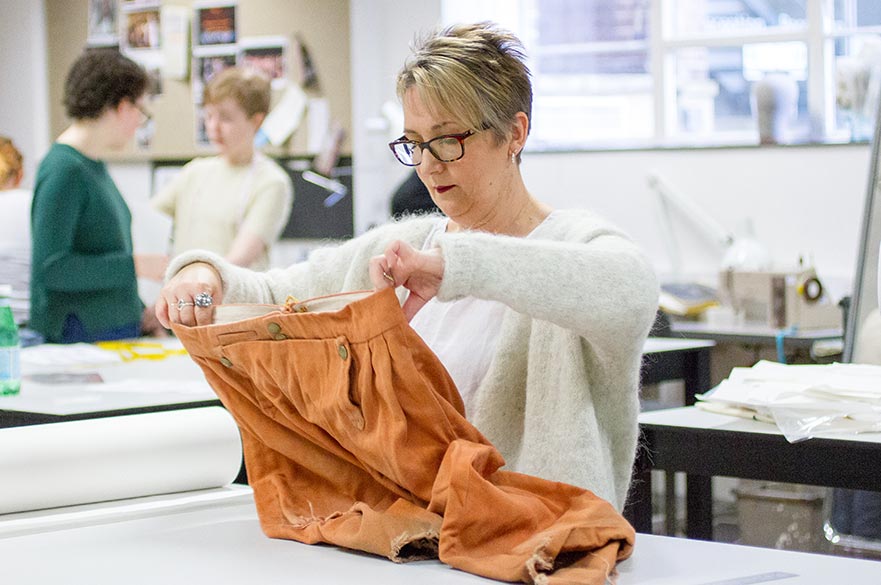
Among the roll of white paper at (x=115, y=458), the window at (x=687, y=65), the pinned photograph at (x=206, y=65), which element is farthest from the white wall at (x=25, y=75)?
the roll of white paper at (x=115, y=458)

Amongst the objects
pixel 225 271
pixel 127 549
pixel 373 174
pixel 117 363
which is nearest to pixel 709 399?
pixel 225 271

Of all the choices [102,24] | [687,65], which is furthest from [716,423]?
[102,24]

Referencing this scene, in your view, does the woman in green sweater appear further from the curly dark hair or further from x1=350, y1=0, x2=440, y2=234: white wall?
x1=350, y1=0, x2=440, y2=234: white wall

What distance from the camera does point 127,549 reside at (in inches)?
64.0

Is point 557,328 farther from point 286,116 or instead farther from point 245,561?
point 286,116

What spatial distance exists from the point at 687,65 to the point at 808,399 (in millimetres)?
4336

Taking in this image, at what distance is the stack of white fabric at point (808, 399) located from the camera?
228 centimetres

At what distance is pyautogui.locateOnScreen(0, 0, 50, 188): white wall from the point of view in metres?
7.85

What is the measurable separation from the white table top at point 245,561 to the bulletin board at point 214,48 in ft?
17.6

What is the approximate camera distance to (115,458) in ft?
6.23

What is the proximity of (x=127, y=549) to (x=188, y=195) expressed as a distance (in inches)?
122

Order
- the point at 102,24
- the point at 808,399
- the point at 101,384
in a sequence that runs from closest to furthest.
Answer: the point at 808,399 → the point at 101,384 → the point at 102,24

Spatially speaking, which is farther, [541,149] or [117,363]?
[541,149]

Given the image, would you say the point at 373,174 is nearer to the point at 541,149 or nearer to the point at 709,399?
the point at 541,149
